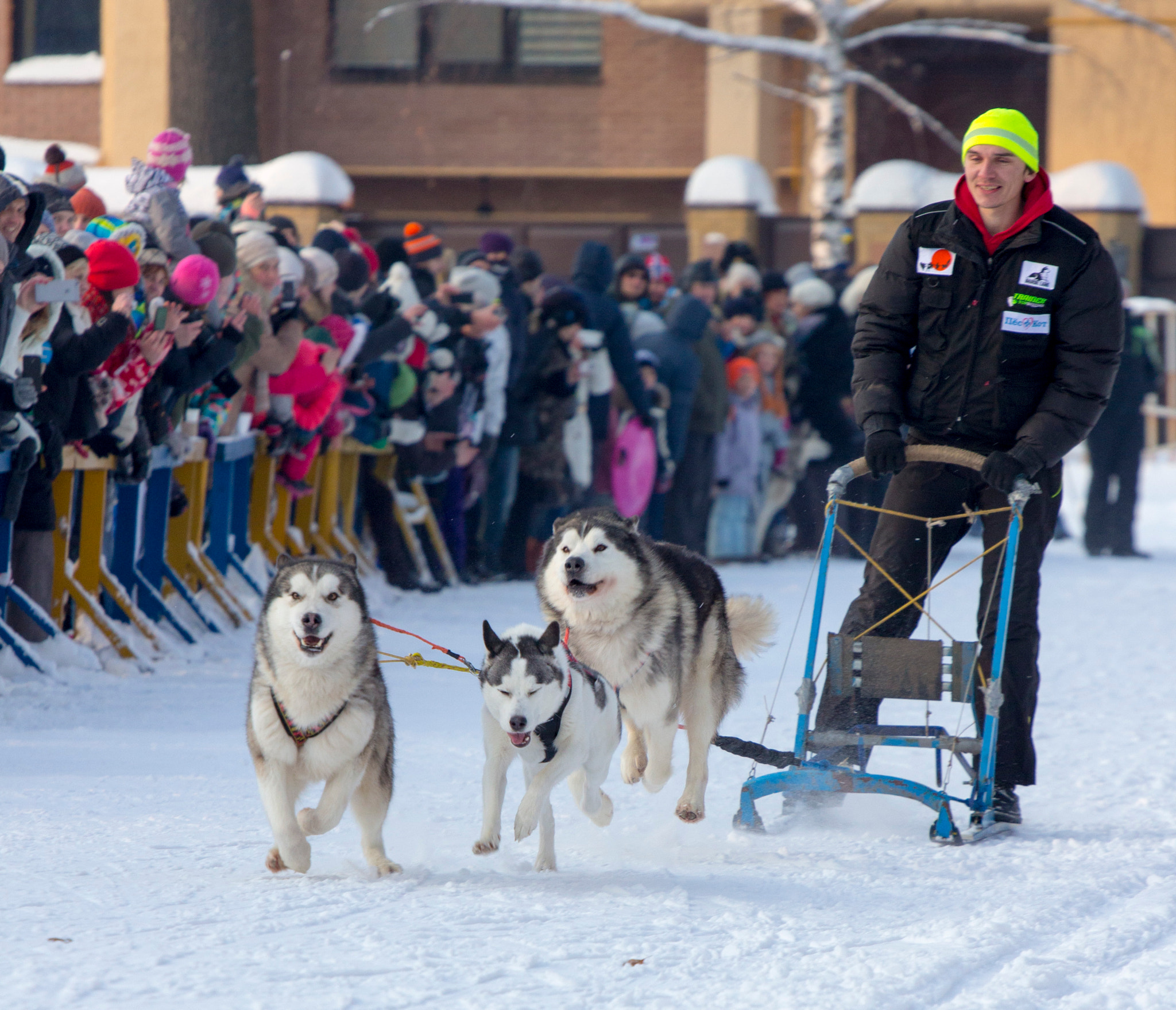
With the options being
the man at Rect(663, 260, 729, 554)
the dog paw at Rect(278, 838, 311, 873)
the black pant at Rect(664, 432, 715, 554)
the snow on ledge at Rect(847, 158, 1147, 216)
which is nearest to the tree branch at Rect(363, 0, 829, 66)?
the snow on ledge at Rect(847, 158, 1147, 216)

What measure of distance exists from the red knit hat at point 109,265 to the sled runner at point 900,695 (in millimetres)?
2590

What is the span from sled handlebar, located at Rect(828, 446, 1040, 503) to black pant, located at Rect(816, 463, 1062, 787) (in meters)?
0.13

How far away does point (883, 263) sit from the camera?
472 centimetres

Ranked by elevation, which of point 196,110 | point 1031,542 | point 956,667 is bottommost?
point 956,667

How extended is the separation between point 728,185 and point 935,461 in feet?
47.3

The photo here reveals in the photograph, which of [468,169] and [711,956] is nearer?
[711,956]

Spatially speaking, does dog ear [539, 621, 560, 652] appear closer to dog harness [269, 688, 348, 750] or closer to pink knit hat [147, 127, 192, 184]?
dog harness [269, 688, 348, 750]

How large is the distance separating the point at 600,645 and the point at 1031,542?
1.20 m

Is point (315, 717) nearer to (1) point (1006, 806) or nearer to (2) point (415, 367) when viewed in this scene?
(1) point (1006, 806)

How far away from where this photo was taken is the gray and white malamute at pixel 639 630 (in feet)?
15.0

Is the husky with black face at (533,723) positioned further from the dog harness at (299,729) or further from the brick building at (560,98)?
the brick building at (560,98)

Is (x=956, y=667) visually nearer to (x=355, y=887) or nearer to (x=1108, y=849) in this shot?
(x=1108, y=849)

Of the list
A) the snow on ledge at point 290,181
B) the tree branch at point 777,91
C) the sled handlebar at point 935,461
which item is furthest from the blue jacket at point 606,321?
the tree branch at point 777,91

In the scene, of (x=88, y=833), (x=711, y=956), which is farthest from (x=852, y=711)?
(x=88, y=833)
